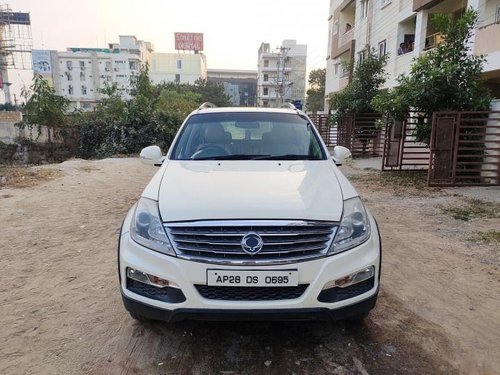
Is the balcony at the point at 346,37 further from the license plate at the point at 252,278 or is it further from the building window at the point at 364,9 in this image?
the license plate at the point at 252,278

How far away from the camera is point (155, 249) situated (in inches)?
96.6

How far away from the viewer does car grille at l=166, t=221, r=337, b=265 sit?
93.1 inches

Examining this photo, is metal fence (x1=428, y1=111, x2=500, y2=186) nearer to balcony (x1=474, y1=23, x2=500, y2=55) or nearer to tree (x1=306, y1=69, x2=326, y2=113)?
balcony (x1=474, y1=23, x2=500, y2=55)

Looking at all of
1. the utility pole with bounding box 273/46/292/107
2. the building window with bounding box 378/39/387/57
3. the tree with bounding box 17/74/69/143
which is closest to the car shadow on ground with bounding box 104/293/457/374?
the tree with bounding box 17/74/69/143

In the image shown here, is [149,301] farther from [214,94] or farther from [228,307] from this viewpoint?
[214,94]

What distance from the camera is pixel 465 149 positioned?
352 inches

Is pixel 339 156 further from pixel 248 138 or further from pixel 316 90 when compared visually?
pixel 316 90

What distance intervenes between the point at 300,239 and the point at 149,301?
1.01 meters

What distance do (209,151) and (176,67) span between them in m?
103

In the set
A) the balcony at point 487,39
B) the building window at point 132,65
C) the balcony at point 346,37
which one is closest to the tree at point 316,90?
the balcony at point 346,37

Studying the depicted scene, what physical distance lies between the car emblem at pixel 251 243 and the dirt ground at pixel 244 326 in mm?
793

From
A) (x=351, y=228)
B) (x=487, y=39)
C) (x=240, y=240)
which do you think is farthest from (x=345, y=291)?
(x=487, y=39)

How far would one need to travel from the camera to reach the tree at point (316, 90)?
6169cm

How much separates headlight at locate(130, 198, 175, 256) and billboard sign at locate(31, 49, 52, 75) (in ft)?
279
